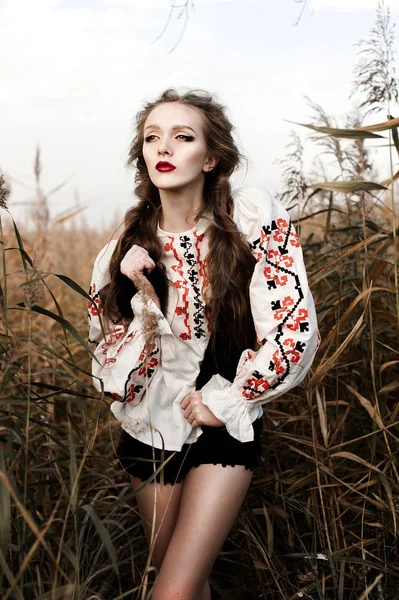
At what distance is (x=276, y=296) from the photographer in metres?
2.16

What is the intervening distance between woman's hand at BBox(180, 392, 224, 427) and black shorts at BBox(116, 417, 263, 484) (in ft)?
0.16

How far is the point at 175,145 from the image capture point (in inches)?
92.0

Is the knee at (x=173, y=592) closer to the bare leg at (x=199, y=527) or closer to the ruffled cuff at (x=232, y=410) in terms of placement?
the bare leg at (x=199, y=527)

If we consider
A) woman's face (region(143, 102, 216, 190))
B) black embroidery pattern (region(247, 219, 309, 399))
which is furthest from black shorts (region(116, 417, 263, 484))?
woman's face (region(143, 102, 216, 190))

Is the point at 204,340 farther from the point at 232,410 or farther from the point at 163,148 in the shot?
the point at 163,148

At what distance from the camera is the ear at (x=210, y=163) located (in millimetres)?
2439

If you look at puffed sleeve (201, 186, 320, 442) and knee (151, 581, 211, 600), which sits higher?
puffed sleeve (201, 186, 320, 442)

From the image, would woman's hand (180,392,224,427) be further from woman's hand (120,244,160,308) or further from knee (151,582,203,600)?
knee (151,582,203,600)

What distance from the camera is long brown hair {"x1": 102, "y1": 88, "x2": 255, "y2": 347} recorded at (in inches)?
89.8

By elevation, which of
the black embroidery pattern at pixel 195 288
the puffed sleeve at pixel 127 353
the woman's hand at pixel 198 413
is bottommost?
the woman's hand at pixel 198 413

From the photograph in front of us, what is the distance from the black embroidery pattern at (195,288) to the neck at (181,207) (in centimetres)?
7

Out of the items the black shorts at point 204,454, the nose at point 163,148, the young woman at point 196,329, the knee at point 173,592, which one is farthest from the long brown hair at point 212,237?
the knee at point 173,592

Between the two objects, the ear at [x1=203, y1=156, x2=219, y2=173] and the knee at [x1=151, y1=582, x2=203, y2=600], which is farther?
the ear at [x1=203, y1=156, x2=219, y2=173]

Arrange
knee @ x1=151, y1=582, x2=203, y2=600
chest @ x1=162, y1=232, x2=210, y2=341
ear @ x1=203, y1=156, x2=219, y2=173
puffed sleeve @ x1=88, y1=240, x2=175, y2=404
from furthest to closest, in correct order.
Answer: ear @ x1=203, y1=156, x2=219, y2=173 → chest @ x1=162, y1=232, x2=210, y2=341 → puffed sleeve @ x1=88, y1=240, x2=175, y2=404 → knee @ x1=151, y1=582, x2=203, y2=600
